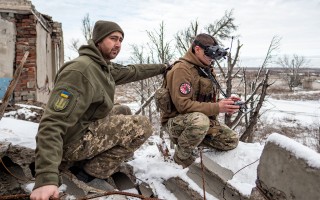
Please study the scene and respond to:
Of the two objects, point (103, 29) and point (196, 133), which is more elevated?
point (103, 29)

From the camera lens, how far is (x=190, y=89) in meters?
3.01

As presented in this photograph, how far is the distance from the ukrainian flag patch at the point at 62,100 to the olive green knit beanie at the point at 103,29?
0.77 meters

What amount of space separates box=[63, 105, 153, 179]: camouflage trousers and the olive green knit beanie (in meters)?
0.74

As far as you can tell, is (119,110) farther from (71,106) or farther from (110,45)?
(71,106)

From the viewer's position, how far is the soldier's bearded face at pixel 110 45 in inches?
106

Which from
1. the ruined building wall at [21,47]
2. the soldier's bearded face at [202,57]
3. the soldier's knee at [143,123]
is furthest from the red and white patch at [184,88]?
the ruined building wall at [21,47]

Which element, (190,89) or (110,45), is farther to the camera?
(190,89)

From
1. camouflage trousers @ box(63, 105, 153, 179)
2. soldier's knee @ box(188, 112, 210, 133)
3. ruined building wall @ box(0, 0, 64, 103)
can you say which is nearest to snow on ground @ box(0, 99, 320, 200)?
soldier's knee @ box(188, 112, 210, 133)

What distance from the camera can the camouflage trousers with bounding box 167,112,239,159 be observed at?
2.91 meters

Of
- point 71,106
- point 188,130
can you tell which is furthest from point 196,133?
point 71,106

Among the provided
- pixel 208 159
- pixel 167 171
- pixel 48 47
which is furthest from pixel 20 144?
pixel 48 47

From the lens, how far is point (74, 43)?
1098 inches

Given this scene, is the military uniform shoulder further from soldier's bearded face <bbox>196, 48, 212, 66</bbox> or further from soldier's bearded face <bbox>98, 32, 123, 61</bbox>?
soldier's bearded face <bbox>98, 32, 123, 61</bbox>

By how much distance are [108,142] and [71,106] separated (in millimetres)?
637
